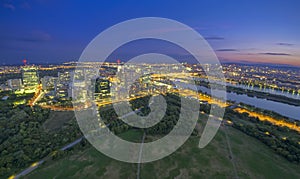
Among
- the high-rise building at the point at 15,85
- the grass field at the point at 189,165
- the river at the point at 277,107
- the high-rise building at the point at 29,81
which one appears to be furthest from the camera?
the high-rise building at the point at 29,81

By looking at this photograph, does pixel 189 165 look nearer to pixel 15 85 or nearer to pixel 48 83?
pixel 48 83

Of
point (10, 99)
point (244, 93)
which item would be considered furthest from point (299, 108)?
point (10, 99)

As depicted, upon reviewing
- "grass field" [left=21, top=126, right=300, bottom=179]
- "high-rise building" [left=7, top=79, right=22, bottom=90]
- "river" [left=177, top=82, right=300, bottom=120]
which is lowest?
"grass field" [left=21, top=126, right=300, bottom=179]

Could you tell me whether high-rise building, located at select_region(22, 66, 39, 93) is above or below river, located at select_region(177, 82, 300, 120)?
above

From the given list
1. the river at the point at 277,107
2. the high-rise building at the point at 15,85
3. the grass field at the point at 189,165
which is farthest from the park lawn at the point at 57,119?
the river at the point at 277,107

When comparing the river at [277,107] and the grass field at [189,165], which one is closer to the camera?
the grass field at [189,165]

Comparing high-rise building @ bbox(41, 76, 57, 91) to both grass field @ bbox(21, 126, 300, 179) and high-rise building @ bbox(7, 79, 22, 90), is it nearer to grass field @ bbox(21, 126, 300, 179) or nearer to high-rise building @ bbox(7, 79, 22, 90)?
high-rise building @ bbox(7, 79, 22, 90)

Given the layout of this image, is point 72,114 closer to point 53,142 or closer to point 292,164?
point 53,142

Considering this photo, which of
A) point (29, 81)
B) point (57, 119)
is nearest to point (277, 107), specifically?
point (57, 119)

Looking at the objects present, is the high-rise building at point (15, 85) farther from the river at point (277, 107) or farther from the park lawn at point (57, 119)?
the river at point (277, 107)

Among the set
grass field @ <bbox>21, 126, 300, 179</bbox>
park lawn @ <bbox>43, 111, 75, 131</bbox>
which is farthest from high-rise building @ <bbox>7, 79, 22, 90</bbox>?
grass field @ <bbox>21, 126, 300, 179</bbox>
